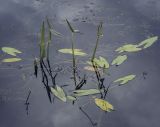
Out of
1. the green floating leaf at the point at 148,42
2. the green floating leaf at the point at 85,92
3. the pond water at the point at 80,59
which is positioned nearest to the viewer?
the pond water at the point at 80,59

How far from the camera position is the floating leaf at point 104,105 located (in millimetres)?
1594

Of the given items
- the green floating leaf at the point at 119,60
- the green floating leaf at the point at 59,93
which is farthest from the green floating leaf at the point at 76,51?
the green floating leaf at the point at 59,93

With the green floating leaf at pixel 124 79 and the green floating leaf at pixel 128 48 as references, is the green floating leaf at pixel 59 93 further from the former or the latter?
the green floating leaf at pixel 128 48

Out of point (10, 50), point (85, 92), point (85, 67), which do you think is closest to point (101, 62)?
point (85, 67)

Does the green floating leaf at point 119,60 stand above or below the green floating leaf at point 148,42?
below

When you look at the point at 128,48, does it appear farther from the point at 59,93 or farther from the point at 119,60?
the point at 59,93

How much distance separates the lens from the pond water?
5.15 feet

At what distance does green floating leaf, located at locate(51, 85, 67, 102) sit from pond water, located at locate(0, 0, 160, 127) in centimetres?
2

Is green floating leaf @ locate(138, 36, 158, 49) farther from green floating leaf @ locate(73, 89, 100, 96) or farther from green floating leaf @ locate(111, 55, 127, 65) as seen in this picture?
green floating leaf @ locate(73, 89, 100, 96)

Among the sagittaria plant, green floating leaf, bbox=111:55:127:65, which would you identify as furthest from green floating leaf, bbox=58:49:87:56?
green floating leaf, bbox=111:55:127:65

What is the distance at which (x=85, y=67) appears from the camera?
1838mm

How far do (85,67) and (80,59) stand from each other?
0.07 meters

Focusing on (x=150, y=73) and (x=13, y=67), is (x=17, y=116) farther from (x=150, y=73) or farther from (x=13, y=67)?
(x=150, y=73)

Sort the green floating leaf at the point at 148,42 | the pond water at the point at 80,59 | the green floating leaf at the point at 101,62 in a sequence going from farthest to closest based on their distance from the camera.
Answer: the green floating leaf at the point at 148,42 → the green floating leaf at the point at 101,62 → the pond water at the point at 80,59
